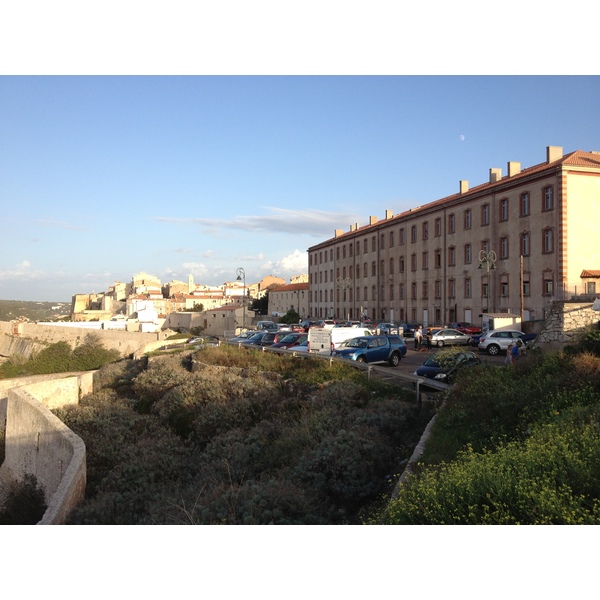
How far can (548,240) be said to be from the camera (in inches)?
1335

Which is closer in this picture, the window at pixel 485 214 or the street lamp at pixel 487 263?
the street lamp at pixel 487 263

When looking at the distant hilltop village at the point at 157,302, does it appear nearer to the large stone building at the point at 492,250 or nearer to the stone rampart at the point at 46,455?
the large stone building at the point at 492,250

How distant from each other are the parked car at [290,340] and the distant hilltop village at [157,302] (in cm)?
3075

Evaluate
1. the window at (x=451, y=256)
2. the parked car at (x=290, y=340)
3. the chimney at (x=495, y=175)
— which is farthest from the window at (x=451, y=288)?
the parked car at (x=290, y=340)

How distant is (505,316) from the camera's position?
27.7 m

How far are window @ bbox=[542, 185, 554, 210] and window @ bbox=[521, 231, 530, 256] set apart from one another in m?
2.40

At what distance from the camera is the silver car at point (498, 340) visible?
80.8 feet

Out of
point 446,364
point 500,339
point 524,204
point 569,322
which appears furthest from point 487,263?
point 569,322

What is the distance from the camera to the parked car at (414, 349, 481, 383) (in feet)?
50.2

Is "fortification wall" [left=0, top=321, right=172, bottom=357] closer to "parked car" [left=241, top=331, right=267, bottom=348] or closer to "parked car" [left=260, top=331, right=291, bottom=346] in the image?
"parked car" [left=241, top=331, right=267, bottom=348]

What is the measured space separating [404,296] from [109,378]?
3170cm

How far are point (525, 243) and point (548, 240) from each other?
7.76 feet

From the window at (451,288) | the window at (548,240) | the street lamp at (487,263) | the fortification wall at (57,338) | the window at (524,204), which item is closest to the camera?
Result: the street lamp at (487,263)

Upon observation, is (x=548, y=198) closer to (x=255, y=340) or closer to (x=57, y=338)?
(x=255, y=340)
